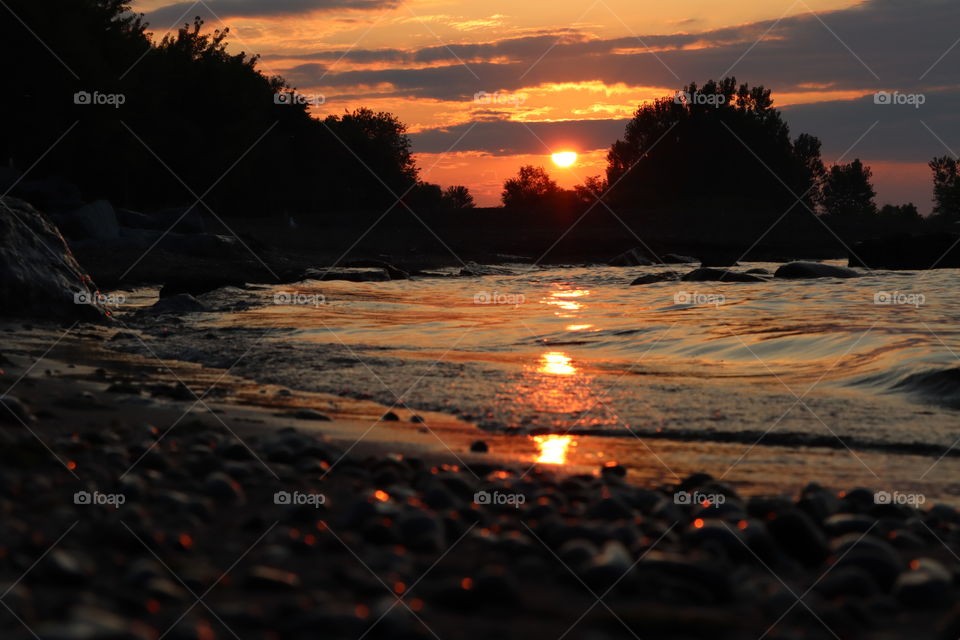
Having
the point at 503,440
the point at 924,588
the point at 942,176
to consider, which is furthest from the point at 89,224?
the point at 942,176

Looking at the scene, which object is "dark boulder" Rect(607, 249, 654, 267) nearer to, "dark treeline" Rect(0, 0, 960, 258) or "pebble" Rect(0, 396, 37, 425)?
"dark treeline" Rect(0, 0, 960, 258)

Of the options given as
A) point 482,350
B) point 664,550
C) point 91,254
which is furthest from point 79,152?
point 664,550

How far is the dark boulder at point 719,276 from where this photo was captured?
25062mm

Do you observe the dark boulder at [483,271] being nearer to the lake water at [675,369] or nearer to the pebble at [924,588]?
the lake water at [675,369]

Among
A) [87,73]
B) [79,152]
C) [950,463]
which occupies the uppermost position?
[87,73]

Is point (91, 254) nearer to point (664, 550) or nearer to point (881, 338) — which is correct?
point (881, 338)

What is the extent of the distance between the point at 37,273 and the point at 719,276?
710 inches

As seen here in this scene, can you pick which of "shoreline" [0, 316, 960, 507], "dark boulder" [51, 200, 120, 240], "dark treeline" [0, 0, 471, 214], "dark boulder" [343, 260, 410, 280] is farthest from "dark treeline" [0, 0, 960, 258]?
"shoreline" [0, 316, 960, 507]

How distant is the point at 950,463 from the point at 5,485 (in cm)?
522

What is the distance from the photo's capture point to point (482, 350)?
11328 mm

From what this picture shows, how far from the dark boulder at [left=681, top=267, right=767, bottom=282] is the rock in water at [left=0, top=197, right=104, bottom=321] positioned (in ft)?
54.1

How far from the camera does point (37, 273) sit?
11836mm

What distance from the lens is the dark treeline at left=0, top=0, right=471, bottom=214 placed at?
38.0 meters

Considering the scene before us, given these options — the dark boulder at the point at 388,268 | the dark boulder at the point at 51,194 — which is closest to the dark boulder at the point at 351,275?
the dark boulder at the point at 388,268
